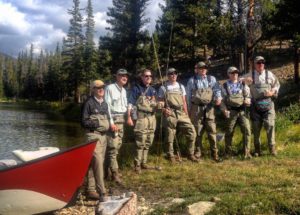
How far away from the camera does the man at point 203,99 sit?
9.91 meters

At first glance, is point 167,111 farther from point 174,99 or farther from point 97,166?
point 97,166

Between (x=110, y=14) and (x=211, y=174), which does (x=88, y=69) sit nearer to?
(x=110, y=14)

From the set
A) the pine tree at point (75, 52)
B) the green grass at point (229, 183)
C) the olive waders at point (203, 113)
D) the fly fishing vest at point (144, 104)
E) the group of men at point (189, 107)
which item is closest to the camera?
the green grass at point (229, 183)

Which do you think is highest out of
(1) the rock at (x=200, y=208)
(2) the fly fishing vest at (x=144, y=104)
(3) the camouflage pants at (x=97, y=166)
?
(2) the fly fishing vest at (x=144, y=104)

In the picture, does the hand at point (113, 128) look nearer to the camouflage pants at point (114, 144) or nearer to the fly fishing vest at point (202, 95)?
the camouflage pants at point (114, 144)

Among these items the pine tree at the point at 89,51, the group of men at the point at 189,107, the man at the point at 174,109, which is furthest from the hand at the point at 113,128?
the pine tree at the point at 89,51

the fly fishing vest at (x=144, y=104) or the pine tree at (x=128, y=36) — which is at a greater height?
the pine tree at (x=128, y=36)

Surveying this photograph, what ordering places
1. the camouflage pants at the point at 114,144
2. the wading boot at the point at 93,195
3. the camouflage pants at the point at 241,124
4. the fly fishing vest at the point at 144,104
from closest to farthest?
1. the wading boot at the point at 93,195
2. the camouflage pants at the point at 114,144
3. the fly fishing vest at the point at 144,104
4. the camouflage pants at the point at 241,124

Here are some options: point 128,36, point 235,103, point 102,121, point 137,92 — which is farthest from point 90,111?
point 128,36

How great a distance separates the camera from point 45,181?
7133 millimetres

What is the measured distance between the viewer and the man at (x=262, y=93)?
32.8 ft

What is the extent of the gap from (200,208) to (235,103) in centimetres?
424

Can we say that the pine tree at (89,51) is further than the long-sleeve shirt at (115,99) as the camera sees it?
Yes

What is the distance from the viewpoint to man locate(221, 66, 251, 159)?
33.0 feet
